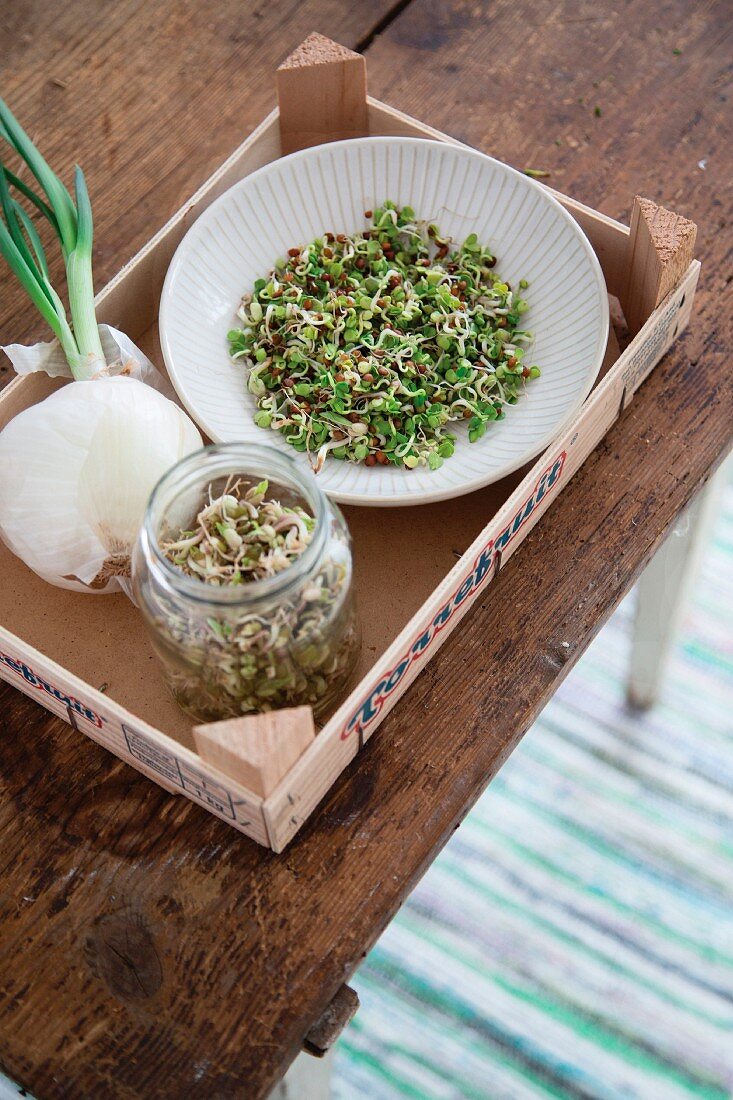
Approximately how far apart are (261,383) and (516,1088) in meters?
1.05

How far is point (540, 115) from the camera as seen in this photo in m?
1.15

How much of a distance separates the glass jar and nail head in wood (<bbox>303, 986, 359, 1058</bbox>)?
0.63 ft

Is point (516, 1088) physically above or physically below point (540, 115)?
below

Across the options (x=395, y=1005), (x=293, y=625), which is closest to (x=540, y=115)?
(x=293, y=625)

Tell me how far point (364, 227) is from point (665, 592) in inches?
22.0

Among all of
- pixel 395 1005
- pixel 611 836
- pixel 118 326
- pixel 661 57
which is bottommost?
pixel 395 1005

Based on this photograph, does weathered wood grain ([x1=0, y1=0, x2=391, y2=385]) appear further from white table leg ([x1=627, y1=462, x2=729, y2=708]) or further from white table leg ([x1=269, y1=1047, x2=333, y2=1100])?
white table leg ([x1=269, y1=1047, x2=333, y2=1100])

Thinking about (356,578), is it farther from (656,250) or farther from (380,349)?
(656,250)

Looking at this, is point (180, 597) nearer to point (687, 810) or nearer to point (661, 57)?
point (661, 57)

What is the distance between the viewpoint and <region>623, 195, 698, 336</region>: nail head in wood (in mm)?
879

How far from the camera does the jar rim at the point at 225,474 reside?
0.66m

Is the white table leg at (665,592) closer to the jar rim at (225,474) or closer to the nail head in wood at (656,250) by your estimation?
the nail head in wood at (656,250)

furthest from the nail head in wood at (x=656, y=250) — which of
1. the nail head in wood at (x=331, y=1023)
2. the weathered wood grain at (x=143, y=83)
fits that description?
the nail head in wood at (x=331, y=1023)

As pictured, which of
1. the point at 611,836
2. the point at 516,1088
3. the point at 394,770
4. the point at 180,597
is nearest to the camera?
the point at 180,597
